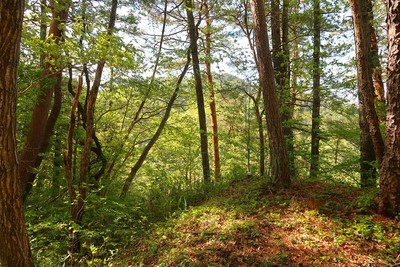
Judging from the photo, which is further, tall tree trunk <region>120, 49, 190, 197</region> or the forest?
tall tree trunk <region>120, 49, 190, 197</region>

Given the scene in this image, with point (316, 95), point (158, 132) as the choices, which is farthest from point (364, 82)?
point (158, 132)

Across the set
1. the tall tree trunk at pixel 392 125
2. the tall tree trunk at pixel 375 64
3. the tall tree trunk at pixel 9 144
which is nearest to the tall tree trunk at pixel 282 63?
the tall tree trunk at pixel 375 64

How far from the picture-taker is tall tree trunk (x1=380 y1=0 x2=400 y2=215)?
10.00ft

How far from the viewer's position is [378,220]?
3.33 metres

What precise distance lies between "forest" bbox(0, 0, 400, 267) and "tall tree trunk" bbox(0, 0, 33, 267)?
0.01 metres

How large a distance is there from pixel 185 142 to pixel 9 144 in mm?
6979

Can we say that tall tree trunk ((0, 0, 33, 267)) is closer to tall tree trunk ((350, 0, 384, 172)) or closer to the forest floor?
the forest floor

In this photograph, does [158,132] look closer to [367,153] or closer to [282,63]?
[282,63]

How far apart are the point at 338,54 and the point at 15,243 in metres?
8.86

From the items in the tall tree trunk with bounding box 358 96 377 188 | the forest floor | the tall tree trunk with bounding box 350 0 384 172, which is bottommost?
the forest floor

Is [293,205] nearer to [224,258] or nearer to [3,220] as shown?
[224,258]

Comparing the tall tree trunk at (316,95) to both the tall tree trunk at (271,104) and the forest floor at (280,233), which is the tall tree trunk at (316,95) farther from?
the tall tree trunk at (271,104)

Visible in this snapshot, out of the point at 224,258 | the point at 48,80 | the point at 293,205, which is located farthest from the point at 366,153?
the point at 48,80

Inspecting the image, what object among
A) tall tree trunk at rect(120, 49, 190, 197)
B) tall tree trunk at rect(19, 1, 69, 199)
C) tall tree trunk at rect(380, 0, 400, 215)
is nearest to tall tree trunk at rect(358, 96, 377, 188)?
tall tree trunk at rect(380, 0, 400, 215)
